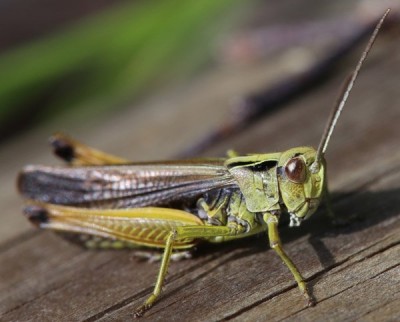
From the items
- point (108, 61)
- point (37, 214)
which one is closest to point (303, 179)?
point (37, 214)

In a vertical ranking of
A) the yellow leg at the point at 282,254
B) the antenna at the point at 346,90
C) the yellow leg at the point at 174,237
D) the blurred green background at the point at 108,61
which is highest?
the blurred green background at the point at 108,61

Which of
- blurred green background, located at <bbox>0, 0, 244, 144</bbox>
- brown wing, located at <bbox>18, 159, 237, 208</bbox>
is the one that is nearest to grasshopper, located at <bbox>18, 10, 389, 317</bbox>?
brown wing, located at <bbox>18, 159, 237, 208</bbox>

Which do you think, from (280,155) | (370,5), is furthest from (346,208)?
(370,5)

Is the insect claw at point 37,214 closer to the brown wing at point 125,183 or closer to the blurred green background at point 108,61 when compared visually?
the brown wing at point 125,183

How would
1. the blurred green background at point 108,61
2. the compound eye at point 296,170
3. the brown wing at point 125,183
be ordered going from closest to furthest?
the compound eye at point 296,170 → the brown wing at point 125,183 → the blurred green background at point 108,61

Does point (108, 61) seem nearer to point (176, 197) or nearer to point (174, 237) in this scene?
point (176, 197)

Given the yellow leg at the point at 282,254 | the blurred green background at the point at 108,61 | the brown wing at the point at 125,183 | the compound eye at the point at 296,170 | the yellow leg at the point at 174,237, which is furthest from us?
the blurred green background at the point at 108,61

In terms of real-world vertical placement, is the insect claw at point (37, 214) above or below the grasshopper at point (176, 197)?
above

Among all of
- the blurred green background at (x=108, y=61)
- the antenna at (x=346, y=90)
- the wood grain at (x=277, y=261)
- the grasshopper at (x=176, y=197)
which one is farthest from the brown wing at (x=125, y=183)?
the blurred green background at (x=108, y=61)
